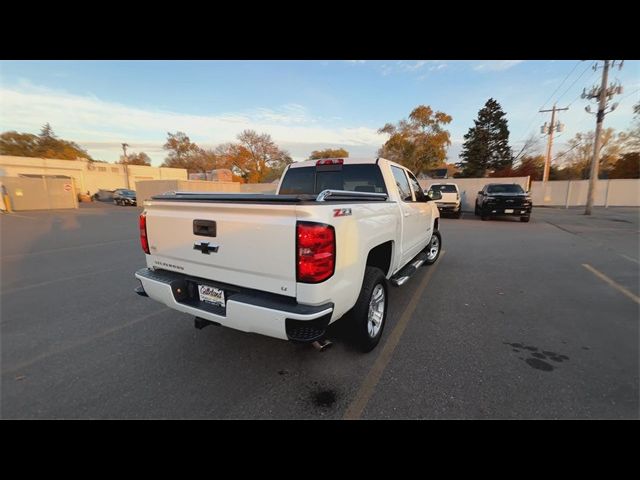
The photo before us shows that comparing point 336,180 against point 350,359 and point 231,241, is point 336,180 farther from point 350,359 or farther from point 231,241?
point 350,359

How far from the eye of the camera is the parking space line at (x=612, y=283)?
4.51m

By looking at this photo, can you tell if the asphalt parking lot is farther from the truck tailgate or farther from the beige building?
the beige building

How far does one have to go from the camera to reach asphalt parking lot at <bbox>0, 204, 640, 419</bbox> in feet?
7.36

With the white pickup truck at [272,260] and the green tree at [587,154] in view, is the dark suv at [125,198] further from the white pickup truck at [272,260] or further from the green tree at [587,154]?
the green tree at [587,154]

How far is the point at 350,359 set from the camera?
2.89 m

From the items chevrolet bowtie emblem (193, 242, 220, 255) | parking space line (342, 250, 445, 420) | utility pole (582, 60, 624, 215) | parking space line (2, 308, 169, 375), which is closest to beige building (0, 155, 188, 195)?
parking space line (2, 308, 169, 375)

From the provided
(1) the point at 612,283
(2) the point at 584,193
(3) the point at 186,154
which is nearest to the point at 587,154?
(2) the point at 584,193

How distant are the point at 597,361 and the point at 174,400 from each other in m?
3.97

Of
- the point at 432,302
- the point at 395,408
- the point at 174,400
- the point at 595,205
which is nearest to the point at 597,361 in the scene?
the point at 432,302

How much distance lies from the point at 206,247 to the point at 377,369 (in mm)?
1946

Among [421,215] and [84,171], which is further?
[84,171]

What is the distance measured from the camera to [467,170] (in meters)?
45.2

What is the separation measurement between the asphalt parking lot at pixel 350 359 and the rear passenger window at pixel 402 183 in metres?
1.60
